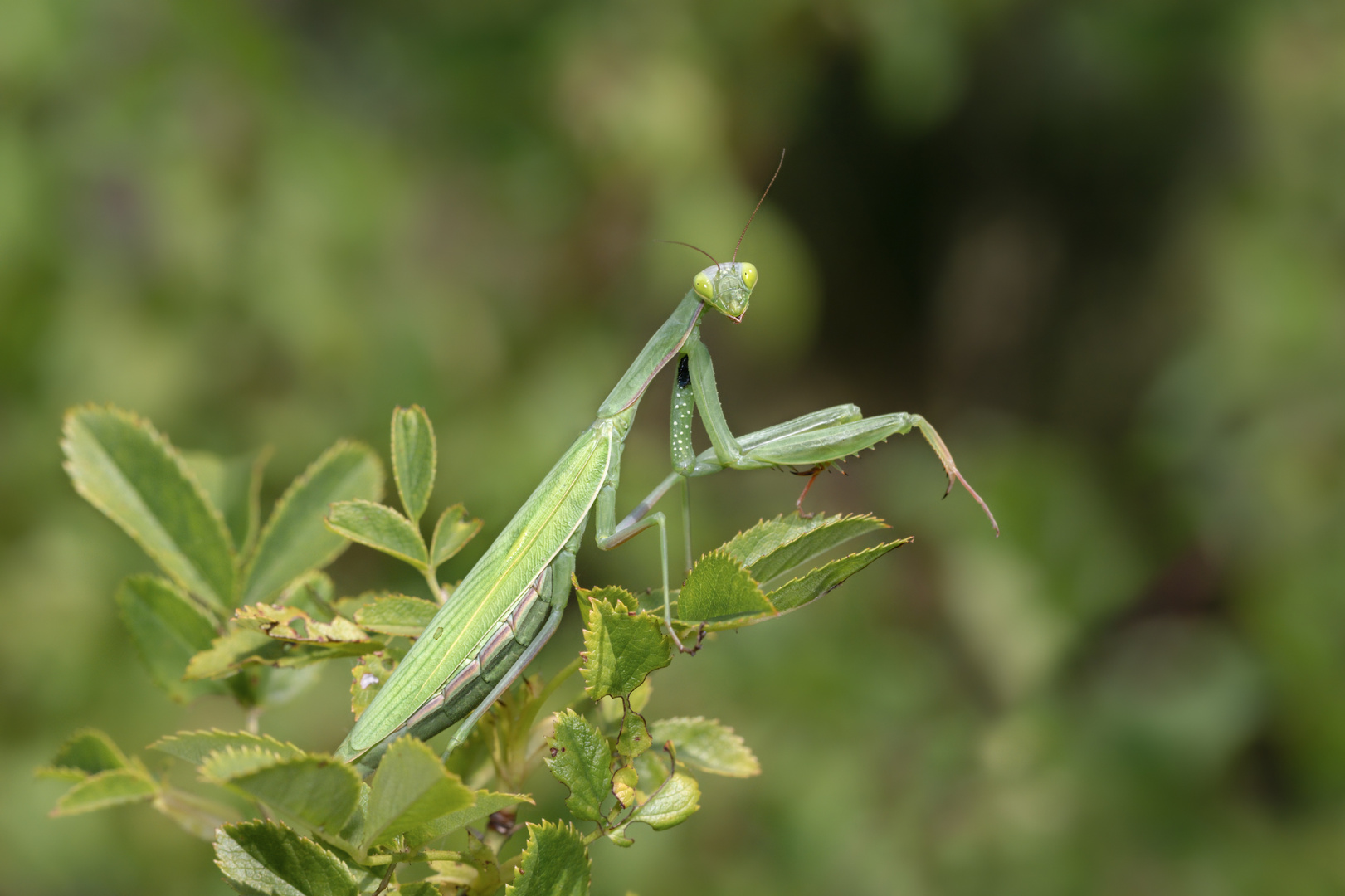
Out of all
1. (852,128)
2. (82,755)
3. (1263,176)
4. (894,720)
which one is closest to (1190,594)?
(894,720)

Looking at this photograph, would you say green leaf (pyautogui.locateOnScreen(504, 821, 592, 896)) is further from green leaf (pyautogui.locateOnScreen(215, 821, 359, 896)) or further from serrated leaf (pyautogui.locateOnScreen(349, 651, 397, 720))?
serrated leaf (pyautogui.locateOnScreen(349, 651, 397, 720))

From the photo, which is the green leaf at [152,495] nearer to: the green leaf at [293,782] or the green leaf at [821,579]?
the green leaf at [293,782]

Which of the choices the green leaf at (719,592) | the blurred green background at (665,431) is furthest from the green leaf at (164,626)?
the blurred green background at (665,431)

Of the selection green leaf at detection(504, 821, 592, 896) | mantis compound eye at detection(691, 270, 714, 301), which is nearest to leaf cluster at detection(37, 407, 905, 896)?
green leaf at detection(504, 821, 592, 896)

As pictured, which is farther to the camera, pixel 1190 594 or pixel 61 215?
pixel 1190 594

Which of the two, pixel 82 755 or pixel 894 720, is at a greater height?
pixel 82 755

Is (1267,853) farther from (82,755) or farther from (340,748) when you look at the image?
(82,755)

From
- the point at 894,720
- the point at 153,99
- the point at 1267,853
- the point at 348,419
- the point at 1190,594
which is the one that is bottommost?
the point at 1267,853
